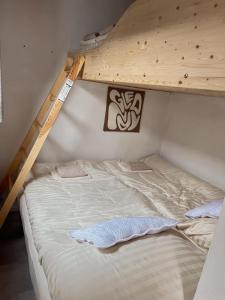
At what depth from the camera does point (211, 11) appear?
917 millimetres

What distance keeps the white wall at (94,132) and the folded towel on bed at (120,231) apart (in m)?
1.60

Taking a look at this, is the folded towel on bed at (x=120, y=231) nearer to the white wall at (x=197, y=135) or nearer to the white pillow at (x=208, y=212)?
the white pillow at (x=208, y=212)

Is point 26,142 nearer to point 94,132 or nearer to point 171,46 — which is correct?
point 94,132

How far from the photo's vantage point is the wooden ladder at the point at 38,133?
6.82 ft

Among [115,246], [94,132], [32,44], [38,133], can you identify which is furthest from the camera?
[94,132]

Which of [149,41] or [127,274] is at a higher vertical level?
[149,41]

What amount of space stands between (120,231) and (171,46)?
0.97 metres

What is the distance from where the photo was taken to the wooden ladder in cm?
208

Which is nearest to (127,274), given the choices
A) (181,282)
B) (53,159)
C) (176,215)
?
(181,282)

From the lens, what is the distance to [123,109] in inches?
123

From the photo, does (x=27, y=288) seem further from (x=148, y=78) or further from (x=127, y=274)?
(x=148, y=78)

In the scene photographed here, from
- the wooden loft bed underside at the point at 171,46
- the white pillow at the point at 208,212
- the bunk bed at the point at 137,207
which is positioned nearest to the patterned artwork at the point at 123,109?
the bunk bed at the point at 137,207

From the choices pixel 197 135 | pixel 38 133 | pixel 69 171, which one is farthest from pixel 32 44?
pixel 197 135

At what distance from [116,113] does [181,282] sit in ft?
7.54
